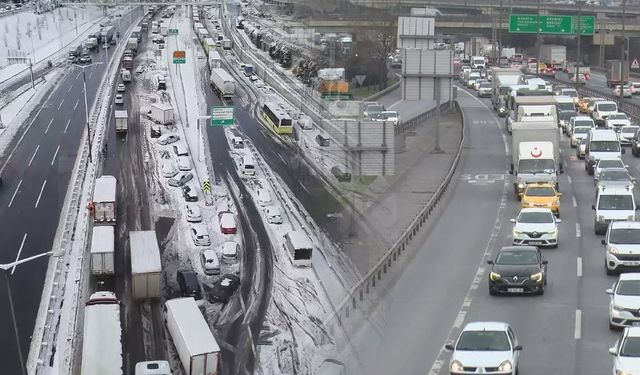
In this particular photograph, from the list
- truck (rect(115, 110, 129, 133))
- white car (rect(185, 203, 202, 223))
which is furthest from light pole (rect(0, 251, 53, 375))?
truck (rect(115, 110, 129, 133))

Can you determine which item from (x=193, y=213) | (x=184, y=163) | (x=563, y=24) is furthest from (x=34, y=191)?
(x=563, y=24)

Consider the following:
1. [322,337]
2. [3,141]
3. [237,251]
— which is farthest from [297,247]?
[3,141]

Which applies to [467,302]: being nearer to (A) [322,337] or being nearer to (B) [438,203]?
(A) [322,337]

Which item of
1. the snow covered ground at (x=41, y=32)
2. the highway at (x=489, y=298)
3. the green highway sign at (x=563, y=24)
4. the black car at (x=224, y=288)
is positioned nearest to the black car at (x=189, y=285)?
the black car at (x=224, y=288)

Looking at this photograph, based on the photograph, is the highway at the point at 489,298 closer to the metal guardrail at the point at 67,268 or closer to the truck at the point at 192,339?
the truck at the point at 192,339

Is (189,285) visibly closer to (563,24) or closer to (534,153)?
(534,153)

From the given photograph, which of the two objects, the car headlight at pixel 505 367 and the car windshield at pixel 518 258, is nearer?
the car headlight at pixel 505 367

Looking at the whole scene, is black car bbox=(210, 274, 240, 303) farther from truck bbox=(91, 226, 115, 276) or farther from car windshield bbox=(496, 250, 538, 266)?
car windshield bbox=(496, 250, 538, 266)
